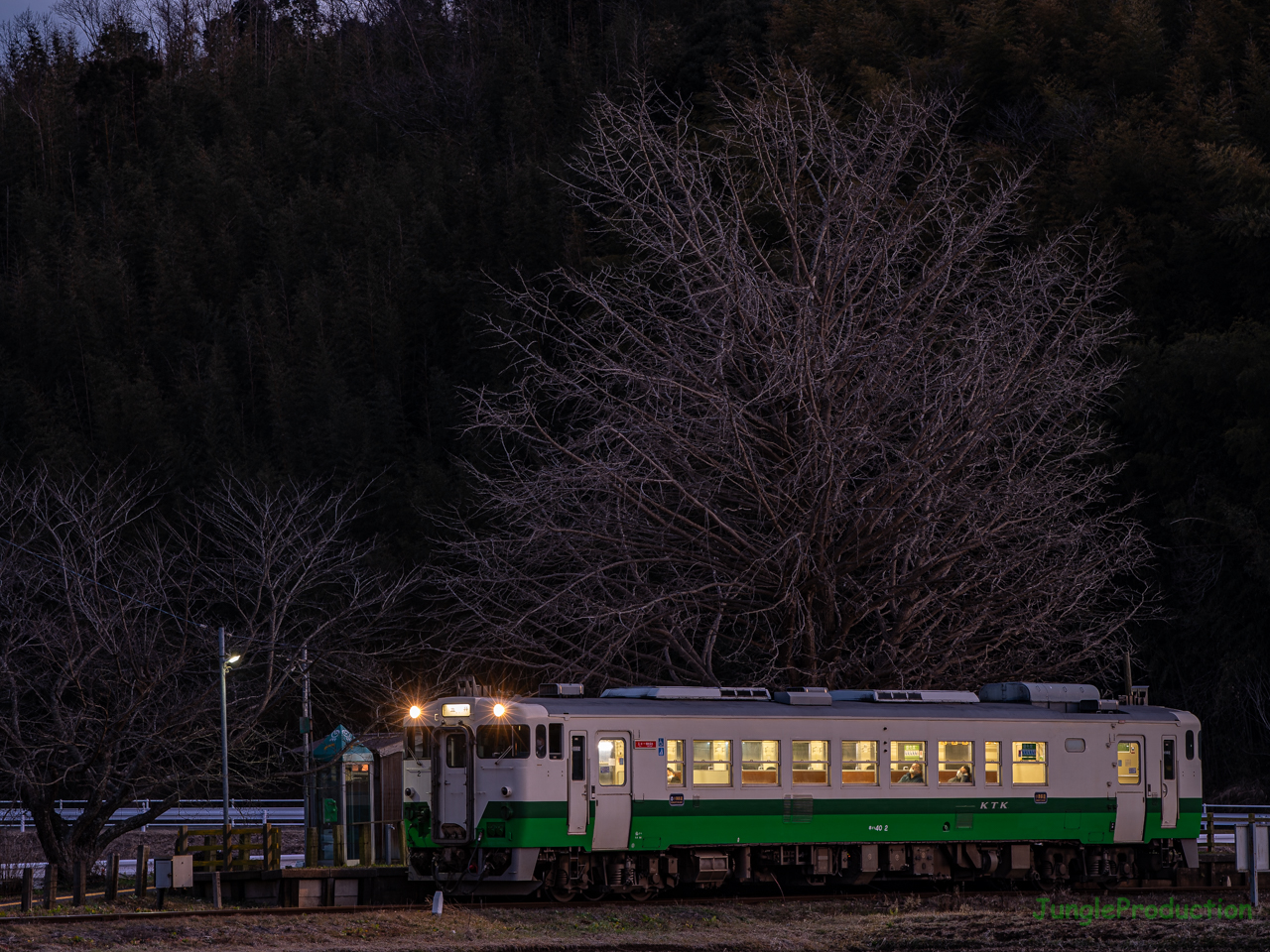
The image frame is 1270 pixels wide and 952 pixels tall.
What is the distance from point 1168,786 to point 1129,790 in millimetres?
787

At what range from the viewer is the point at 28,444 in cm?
5981

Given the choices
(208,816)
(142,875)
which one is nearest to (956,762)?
(142,875)

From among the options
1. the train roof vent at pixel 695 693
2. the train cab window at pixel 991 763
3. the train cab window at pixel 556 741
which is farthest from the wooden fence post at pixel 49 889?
the train cab window at pixel 991 763

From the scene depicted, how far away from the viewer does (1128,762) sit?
22719mm

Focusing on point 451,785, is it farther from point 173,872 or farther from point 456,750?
point 173,872

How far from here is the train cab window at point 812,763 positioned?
802 inches

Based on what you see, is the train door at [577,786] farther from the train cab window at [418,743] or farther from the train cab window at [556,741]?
the train cab window at [418,743]

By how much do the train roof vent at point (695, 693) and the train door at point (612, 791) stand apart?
3.21ft

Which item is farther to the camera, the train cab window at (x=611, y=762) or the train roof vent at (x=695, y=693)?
the train roof vent at (x=695, y=693)

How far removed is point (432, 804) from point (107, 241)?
71.6 metres

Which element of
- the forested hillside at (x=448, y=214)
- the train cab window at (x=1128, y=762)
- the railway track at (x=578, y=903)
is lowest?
the railway track at (x=578, y=903)

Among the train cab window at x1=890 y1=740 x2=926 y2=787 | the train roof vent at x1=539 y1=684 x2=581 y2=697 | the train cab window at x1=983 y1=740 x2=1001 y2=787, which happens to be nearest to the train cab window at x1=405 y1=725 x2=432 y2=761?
the train roof vent at x1=539 y1=684 x2=581 y2=697

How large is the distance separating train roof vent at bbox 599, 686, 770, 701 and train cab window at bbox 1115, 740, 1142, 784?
5.48 metres

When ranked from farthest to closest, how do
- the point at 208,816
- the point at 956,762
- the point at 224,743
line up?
the point at 208,816
the point at 224,743
the point at 956,762
